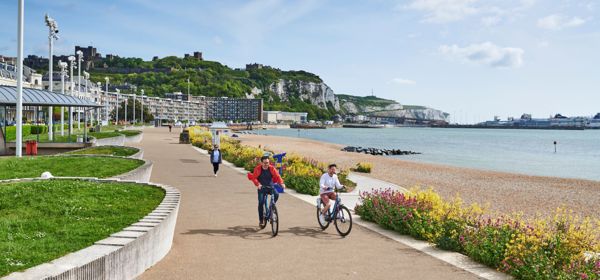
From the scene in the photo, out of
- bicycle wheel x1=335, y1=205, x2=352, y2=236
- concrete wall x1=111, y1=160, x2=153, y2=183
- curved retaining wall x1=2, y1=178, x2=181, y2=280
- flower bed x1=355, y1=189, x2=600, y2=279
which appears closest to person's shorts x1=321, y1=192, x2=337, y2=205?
bicycle wheel x1=335, y1=205, x2=352, y2=236

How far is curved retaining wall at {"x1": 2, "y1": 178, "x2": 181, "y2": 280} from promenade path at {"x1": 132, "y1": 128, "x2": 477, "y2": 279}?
0.86ft

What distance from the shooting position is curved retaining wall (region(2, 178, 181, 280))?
5.67 meters

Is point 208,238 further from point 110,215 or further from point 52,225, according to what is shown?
point 52,225

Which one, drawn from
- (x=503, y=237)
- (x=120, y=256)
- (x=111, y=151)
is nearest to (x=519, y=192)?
(x=503, y=237)

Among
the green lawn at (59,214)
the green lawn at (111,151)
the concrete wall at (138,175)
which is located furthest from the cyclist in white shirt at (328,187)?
the green lawn at (111,151)

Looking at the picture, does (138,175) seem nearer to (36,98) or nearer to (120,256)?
(120,256)

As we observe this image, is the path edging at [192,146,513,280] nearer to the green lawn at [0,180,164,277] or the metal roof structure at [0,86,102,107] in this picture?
the green lawn at [0,180,164,277]

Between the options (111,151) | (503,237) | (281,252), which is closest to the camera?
(503,237)

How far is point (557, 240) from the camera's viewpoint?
819 cm

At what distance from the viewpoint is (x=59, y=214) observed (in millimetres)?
9477

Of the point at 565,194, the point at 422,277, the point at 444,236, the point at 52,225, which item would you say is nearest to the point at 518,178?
the point at 565,194

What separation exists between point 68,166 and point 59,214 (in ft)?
34.8

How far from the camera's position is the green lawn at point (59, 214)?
6.82 metres

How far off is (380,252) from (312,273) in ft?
6.46
